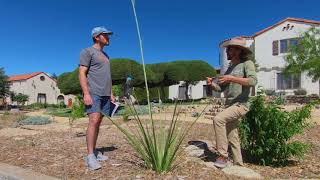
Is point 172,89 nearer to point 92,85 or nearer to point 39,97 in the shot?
point 39,97

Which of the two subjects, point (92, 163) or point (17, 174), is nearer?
point (17, 174)

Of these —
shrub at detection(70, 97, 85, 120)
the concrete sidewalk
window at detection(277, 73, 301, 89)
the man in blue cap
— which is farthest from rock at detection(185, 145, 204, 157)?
window at detection(277, 73, 301, 89)

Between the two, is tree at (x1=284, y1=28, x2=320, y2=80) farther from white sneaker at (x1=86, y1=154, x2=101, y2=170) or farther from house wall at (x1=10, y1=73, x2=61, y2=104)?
house wall at (x1=10, y1=73, x2=61, y2=104)

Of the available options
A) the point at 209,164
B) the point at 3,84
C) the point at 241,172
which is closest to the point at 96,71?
the point at 209,164

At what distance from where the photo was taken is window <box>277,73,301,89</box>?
3193 centimetres

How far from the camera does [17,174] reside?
4.77m

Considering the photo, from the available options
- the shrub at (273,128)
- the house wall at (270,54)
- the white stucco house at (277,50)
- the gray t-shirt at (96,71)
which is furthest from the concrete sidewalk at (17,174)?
the house wall at (270,54)

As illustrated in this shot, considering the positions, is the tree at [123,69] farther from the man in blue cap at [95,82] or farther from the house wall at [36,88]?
the house wall at [36,88]

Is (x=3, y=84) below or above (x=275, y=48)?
below

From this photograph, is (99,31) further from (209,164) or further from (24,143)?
(24,143)

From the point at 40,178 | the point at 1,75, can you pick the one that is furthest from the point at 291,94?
the point at 40,178

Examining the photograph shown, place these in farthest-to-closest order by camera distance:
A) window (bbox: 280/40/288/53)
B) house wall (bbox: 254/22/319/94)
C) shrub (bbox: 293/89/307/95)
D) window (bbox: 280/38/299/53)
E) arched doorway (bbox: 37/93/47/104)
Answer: arched doorway (bbox: 37/93/47/104), window (bbox: 280/40/288/53), house wall (bbox: 254/22/319/94), window (bbox: 280/38/299/53), shrub (bbox: 293/89/307/95)

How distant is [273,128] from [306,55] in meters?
22.4

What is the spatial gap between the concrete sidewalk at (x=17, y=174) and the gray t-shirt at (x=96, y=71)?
3.76 ft
